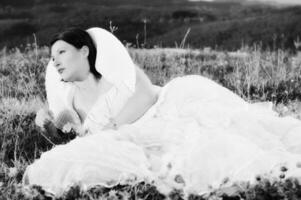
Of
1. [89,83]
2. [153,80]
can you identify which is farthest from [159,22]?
[89,83]

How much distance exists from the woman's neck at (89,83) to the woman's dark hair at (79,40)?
0.05 meters

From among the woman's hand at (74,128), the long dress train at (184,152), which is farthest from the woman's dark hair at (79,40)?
the long dress train at (184,152)

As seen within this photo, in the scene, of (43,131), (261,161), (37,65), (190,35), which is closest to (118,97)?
(43,131)

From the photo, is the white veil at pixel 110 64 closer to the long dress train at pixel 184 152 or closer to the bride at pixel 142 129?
the bride at pixel 142 129

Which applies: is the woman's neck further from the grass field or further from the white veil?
the grass field

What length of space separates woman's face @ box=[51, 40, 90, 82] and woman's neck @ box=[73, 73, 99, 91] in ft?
0.16

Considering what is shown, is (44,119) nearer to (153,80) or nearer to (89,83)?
(89,83)

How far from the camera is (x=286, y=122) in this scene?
4.77 metres

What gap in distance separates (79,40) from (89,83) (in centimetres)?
41

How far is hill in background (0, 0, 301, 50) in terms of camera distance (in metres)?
18.0

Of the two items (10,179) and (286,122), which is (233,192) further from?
(10,179)

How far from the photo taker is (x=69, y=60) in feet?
17.3

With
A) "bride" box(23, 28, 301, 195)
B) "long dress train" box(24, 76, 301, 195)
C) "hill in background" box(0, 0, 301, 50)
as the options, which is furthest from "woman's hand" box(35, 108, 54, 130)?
"hill in background" box(0, 0, 301, 50)

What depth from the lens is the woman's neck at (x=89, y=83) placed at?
17.8 ft
